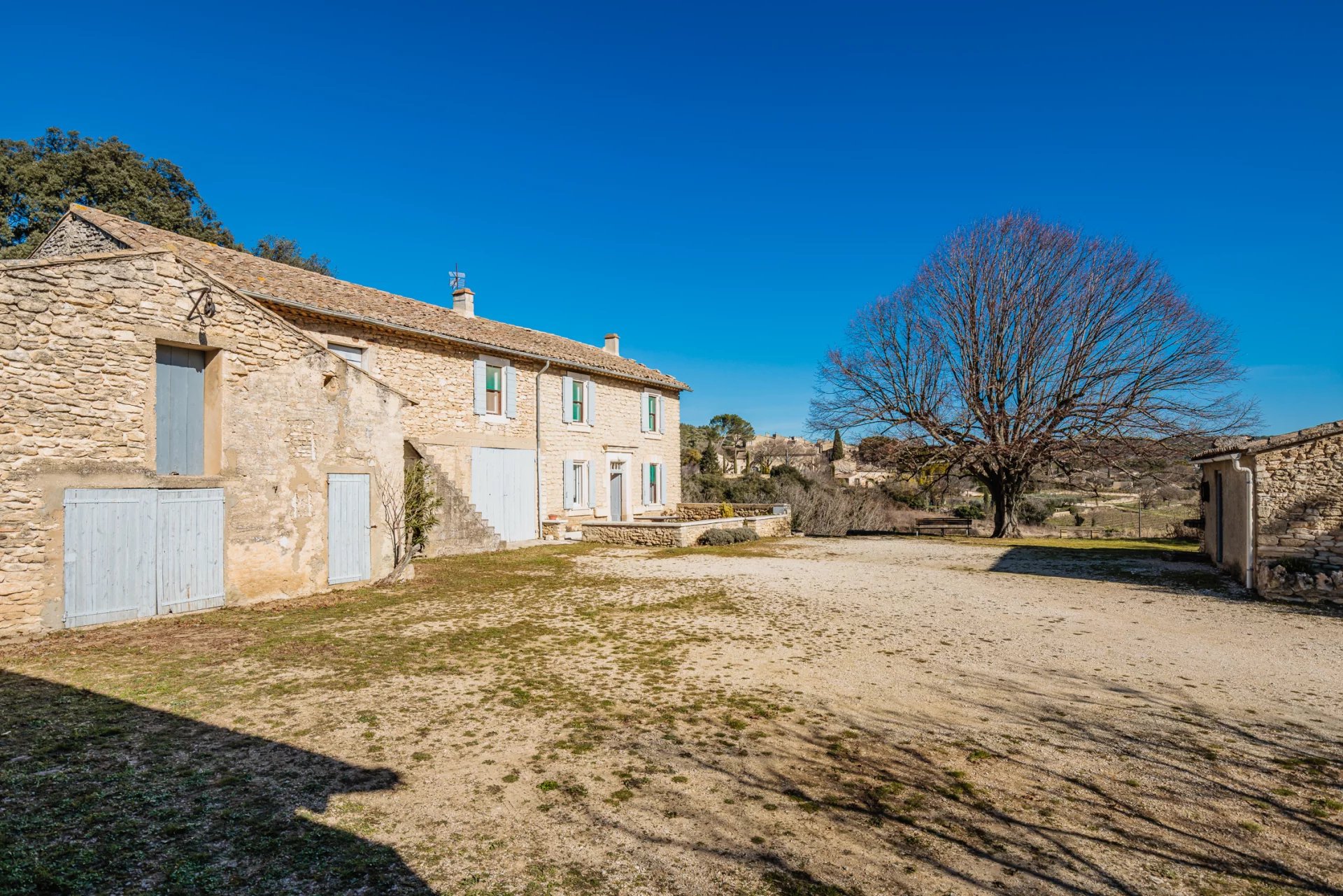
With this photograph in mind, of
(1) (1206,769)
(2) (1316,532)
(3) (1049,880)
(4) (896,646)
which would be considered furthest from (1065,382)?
(3) (1049,880)

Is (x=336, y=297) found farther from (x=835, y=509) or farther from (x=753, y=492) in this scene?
(x=753, y=492)

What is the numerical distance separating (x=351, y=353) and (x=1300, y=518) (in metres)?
17.1

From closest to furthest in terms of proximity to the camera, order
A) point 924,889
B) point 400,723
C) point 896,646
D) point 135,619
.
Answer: point 924,889 < point 400,723 < point 896,646 < point 135,619

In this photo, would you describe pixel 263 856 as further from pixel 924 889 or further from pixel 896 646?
pixel 896 646

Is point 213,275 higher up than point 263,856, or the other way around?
point 213,275

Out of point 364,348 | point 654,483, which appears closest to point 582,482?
point 654,483

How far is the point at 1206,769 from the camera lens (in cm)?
412

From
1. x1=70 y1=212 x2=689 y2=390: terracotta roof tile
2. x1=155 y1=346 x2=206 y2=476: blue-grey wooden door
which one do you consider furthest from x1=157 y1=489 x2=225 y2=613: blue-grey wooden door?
x1=70 y1=212 x2=689 y2=390: terracotta roof tile

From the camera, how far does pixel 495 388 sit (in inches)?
703

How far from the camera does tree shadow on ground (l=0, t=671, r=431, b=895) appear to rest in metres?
3.04

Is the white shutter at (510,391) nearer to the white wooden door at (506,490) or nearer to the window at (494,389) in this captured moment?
the window at (494,389)

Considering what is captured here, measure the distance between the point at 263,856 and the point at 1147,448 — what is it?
2263cm

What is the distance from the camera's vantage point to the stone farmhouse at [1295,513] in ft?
32.5

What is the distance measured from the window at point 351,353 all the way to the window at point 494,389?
3390 millimetres
